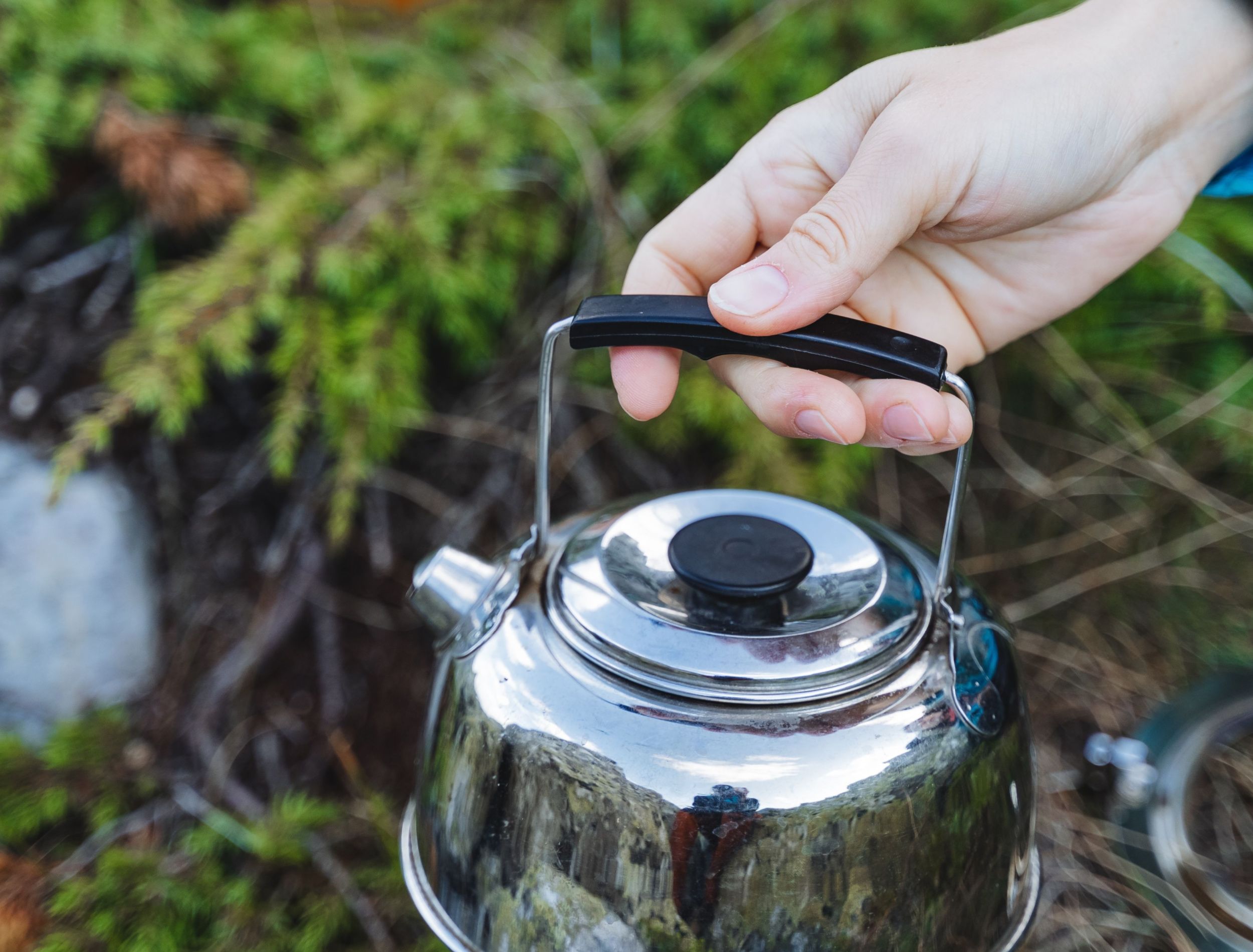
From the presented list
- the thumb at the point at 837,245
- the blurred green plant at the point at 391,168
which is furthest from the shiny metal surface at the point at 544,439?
the blurred green plant at the point at 391,168

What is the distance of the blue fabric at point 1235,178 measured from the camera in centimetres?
93

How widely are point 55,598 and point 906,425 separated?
41.2 inches

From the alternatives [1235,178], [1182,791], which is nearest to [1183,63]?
[1235,178]

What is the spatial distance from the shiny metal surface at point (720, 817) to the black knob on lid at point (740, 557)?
0.07m

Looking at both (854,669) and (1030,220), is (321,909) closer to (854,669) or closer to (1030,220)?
(854,669)

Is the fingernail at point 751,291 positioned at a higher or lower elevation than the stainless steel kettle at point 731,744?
higher

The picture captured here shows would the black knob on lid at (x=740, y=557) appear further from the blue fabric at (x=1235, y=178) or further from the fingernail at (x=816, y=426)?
the blue fabric at (x=1235, y=178)

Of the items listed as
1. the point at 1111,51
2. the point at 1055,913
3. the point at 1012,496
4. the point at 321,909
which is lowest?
the point at 1055,913

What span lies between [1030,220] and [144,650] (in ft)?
3.70

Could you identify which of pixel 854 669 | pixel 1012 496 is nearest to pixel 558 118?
pixel 1012 496

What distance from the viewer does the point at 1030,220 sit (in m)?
0.83

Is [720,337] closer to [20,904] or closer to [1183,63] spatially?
[1183,63]

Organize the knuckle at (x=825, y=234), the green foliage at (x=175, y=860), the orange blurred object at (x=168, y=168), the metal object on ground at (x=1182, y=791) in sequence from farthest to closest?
the orange blurred object at (x=168, y=168) → the metal object on ground at (x=1182, y=791) → the green foliage at (x=175, y=860) → the knuckle at (x=825, y=234)

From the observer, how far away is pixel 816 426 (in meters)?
0.66
